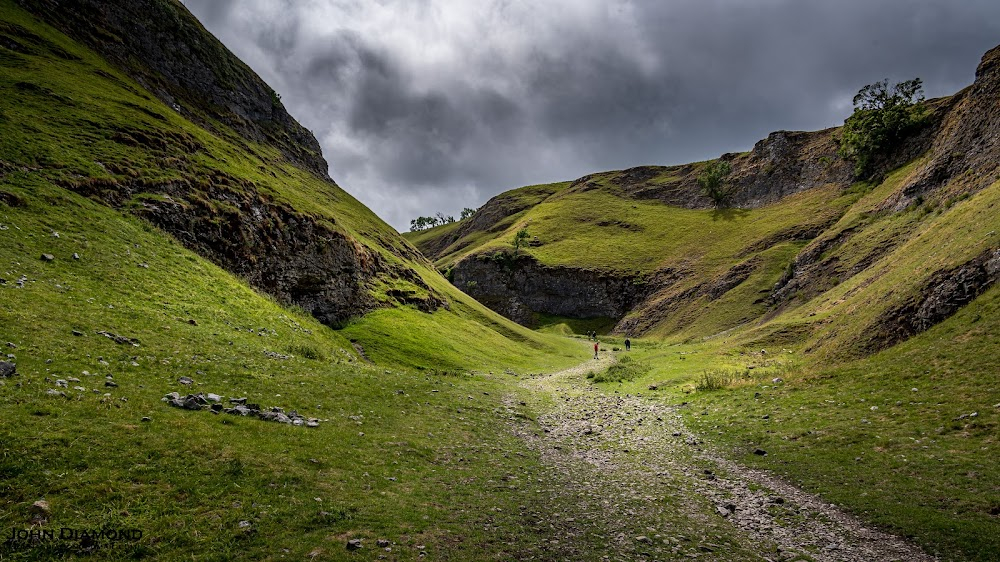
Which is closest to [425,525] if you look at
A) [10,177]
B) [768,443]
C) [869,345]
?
[768,443]

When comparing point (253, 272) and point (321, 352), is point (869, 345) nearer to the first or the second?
point (321, 352)

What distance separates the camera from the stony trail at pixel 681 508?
401 inches

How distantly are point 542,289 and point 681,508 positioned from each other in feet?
400

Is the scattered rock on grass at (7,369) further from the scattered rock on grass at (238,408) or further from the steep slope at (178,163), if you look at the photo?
the steep slope at (178,163)

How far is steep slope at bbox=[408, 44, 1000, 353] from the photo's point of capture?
30812 millimetres

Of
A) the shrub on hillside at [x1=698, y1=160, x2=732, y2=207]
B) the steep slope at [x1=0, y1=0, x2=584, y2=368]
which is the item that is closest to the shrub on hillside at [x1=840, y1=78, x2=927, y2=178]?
the shrub on hillside at [x1=698, y1=160, x2=732, y2=207]

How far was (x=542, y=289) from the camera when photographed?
134 meters

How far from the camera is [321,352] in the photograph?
2736 centimetres

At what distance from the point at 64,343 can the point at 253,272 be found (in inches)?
953

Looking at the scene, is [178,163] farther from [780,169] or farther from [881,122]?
[780,169]

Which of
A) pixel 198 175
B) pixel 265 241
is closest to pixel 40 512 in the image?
pixel 265 241

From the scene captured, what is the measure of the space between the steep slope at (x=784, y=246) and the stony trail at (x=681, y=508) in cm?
1729

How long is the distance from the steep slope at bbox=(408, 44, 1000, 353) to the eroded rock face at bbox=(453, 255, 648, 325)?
392 mm

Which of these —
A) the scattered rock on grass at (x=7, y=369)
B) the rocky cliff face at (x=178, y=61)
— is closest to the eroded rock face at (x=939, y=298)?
the scattered rock on grass at (x=7, y=369)
